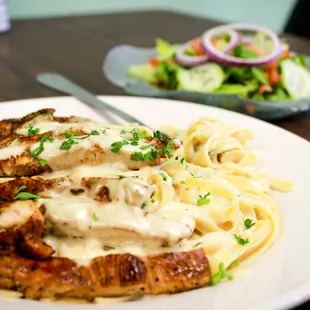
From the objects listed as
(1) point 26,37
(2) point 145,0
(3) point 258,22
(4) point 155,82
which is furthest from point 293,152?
(3) point 258,22

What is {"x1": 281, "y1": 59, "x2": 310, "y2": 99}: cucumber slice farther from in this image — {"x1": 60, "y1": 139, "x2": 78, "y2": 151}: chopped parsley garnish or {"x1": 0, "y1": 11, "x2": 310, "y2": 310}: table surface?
{"x1": 60, "y1": 139, "x2": 78, "y2": 151}: chopped parsley garnish

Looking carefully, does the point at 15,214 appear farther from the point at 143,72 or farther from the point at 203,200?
the point at 143,72

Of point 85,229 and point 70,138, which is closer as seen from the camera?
point 85,229

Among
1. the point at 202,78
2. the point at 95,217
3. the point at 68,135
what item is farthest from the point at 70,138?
the point at 202,78

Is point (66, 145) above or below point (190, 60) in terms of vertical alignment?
above

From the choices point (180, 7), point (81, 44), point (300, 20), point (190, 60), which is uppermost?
point (190, 60)

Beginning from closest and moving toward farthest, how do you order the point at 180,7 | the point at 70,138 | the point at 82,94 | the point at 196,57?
the point at 70,138
the point at 82,94
the point at 196,57
the point at 180,7
